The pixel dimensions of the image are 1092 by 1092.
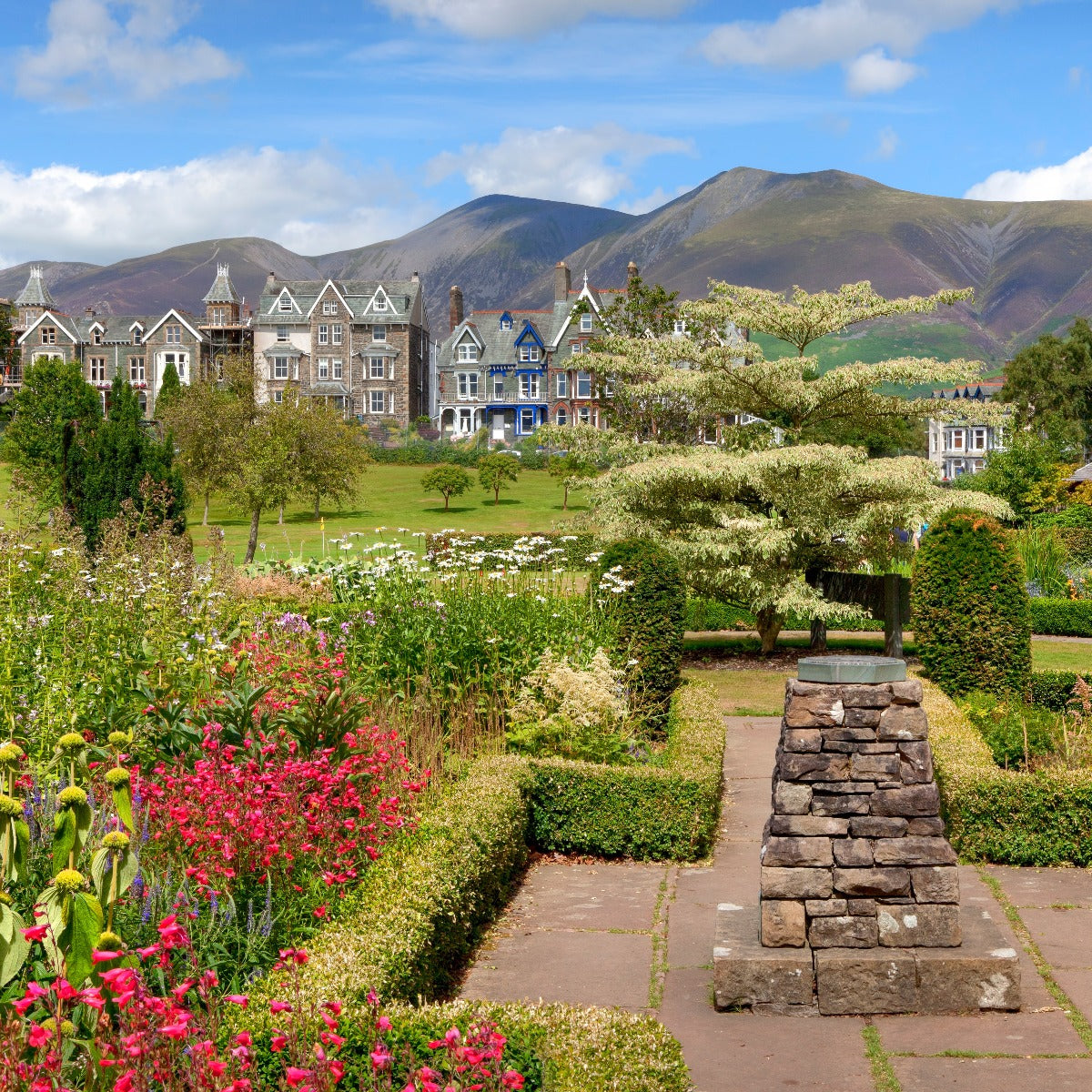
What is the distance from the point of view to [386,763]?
7176mm

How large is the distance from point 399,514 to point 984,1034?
3876 cm

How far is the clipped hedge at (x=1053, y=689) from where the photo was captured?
12227 millimetres

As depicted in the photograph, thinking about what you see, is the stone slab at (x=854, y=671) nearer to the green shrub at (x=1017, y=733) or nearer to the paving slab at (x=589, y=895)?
the paving slab at (x=589, y=895)

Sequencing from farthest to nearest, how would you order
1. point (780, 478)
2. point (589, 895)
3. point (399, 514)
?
point (399, 514)
point (780, 478)
point (589, 895)

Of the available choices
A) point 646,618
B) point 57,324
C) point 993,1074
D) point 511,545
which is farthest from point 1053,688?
point 57,324

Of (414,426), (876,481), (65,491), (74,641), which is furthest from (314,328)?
(74,641)

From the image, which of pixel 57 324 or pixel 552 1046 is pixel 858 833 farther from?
pixel 57 324

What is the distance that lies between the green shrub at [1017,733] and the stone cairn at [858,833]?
144 inches

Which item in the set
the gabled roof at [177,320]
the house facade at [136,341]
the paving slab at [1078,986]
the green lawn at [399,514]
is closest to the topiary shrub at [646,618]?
the paving slab at [1078,986]

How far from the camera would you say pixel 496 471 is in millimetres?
45906

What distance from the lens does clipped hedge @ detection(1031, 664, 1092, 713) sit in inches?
481

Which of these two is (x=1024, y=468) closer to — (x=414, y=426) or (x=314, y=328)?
(x=414, y=426)

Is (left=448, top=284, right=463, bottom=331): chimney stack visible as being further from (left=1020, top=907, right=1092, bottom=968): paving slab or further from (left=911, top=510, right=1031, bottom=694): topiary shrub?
(left=1020, top=907, right=1092, bottom=968): paving slab

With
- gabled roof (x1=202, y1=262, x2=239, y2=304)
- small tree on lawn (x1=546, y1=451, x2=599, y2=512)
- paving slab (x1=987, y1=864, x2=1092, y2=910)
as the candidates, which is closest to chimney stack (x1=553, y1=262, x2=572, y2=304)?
small tree on lawn (x1=546, y1=451, x2=599, y2=512)
